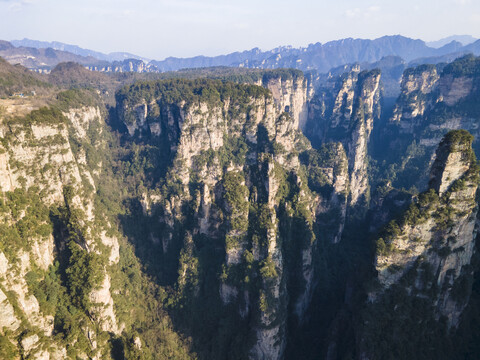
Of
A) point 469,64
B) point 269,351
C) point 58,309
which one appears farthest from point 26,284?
point 469,64

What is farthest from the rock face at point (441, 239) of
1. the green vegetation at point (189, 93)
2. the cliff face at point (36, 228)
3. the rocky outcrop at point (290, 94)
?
the rocky outcrop at point (290, 94)

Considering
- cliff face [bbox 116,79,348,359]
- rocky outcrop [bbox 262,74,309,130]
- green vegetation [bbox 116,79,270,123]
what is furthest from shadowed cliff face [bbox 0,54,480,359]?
rocky outcrop [bbox 262,74,309,130]

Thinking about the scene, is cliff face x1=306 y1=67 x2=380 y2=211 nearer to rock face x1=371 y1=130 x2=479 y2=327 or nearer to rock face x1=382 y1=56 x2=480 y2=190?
rock face x1=382 y1=56 x2=480 y2=190

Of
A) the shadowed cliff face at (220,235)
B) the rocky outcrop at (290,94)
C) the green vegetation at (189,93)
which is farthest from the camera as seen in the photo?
the rocky outcrop at (290,94)

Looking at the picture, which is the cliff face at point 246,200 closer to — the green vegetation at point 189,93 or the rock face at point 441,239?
the green vegetation at point 189,93

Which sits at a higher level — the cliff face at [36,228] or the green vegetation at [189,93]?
the green vegetation at [189,93]

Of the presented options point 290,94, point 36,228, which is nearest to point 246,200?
point 36,228

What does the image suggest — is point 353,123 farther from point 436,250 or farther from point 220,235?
point 436,250

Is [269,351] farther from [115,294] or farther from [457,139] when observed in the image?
[457,139]
